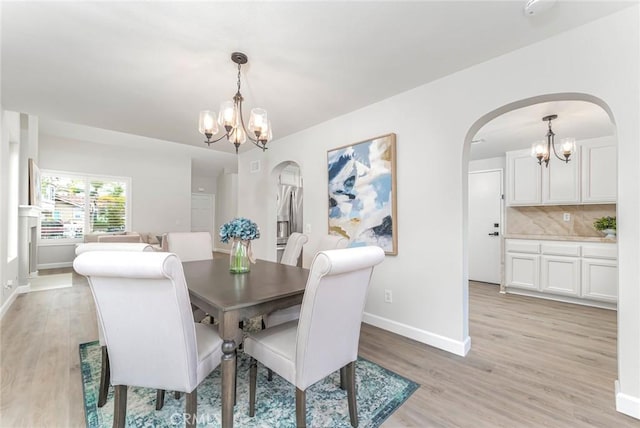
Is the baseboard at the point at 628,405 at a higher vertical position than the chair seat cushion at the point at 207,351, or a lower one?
lower

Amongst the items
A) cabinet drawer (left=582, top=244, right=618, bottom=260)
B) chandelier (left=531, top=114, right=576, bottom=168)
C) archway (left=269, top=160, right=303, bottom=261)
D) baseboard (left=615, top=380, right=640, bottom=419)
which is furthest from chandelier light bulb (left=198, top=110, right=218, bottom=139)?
cabinet drawer (left=582, top=244, right=618, bottom=260)

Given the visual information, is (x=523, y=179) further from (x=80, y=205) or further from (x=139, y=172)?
A: (x=80, y=205)

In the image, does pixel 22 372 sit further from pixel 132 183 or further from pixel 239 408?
pixel 132 183

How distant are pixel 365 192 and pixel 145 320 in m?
2.24

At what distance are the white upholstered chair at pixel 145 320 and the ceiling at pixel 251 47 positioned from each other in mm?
1426

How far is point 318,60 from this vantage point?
6.84 ft

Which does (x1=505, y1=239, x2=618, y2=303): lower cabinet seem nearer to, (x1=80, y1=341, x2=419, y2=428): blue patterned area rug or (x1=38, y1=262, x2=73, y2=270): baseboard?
(x1=80, y1=341, x2=419, y2=428): blue patterned area rug

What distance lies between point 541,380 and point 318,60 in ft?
8.96

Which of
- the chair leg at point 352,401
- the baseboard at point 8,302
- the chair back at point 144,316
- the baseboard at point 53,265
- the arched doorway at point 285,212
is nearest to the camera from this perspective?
the chair back at point 144,316

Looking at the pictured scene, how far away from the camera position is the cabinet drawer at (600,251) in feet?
11.2

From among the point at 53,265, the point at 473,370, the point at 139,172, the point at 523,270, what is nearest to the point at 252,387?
the point at 473,370

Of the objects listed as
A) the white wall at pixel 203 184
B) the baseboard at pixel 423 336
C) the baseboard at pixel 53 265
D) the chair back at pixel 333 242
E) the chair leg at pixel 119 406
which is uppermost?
the white wall at pixel 203 184

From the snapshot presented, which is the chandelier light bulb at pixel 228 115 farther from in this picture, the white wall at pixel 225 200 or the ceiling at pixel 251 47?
the white wall at pixel 225 200

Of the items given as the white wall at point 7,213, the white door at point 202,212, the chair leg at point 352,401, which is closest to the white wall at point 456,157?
the chair leg at point 352,401
